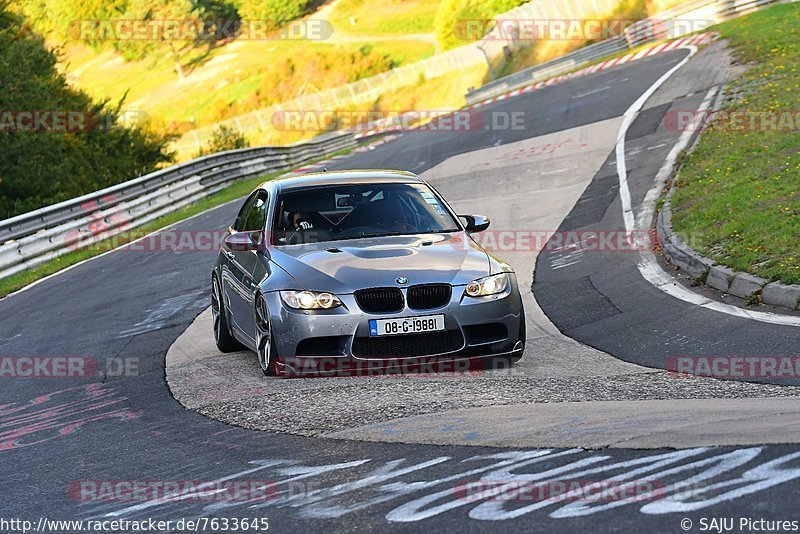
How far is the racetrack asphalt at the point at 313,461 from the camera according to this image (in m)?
4.95

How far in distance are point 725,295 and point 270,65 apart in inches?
4040

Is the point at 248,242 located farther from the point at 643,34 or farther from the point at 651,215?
the point at 643,34

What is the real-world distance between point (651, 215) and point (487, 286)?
8477 mm

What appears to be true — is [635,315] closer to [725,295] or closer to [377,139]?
[725,295]

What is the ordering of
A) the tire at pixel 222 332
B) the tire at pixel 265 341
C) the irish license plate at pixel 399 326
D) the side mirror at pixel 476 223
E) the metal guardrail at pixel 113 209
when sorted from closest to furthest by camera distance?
the irish license plate at pixel 399 326 < the tire at pixel 265 341 < the side mirror at pixel 476 223 < the tire at pixel 222 332 < the metal guardrail at pixel 113 209

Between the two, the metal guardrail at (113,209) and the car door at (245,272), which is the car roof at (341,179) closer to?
the car door at (245,272)

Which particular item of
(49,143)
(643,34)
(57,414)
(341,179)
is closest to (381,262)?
(341,179)

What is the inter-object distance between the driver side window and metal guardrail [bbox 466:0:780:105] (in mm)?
40021

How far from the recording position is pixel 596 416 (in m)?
6.70

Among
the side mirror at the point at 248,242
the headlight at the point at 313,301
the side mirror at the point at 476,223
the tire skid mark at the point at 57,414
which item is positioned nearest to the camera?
the tire skid mark at the point at 57,414

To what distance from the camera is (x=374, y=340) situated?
28.3ft

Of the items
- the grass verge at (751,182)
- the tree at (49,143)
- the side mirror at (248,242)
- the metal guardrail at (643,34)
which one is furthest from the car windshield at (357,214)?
the metal guardrail at (643,34)

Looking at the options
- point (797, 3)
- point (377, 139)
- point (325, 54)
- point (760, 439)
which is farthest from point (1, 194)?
point (325, 54)

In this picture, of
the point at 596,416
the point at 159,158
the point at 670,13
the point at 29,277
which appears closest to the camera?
the point at 596,416
